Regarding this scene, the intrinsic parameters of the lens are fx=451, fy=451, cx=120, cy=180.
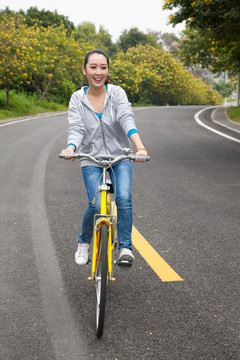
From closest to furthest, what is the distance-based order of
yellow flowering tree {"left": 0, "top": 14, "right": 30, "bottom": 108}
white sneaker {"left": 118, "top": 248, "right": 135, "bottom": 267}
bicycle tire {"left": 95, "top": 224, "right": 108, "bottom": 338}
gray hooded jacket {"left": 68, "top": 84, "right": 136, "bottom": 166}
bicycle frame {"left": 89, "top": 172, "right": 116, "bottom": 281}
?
bicycle tire {"left": 95, "top": 224, "right": 108, "bottom": 338}
bicycle frame {"left": 89, "top": 172, "right": 116, "bottom": 281}
white sneaker {"left": 118, "top": 248, "right": 135, "bottom": 267}
gray hooded jacket {"left": 68, "top": 84, "right": 136, "bottom": 166}
yellow flowering tree {"left": 0, "top": 14, "right": 30, "bottom": 108}

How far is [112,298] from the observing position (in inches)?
138

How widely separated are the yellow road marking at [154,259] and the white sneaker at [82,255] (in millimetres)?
697

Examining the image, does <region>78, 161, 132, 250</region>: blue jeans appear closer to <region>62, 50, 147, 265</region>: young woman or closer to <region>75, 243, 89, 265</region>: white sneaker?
<region>62, 50, 147, 265</region>: young woman

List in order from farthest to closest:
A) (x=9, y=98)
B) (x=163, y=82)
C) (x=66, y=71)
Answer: (x=163, y=82) → (x=66, y=71) → (x=9, y=98)

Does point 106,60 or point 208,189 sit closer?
point 106,60

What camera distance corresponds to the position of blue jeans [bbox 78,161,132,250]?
3428mm

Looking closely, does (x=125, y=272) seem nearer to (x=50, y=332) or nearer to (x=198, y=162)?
(x=50, y=332)

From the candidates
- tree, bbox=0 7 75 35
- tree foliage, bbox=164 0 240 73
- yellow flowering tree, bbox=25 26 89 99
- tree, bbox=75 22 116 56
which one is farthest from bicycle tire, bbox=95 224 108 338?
tree, bbox=75 22 116 56

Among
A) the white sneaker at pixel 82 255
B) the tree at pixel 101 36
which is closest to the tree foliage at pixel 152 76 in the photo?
the tree at pixel 101 36

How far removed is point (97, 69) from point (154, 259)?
1843 mm

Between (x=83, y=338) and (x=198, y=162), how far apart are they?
279 inches

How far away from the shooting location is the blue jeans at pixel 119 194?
11.2 ft

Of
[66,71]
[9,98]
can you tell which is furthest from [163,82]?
[9,98]

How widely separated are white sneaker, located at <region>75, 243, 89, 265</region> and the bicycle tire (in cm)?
46
